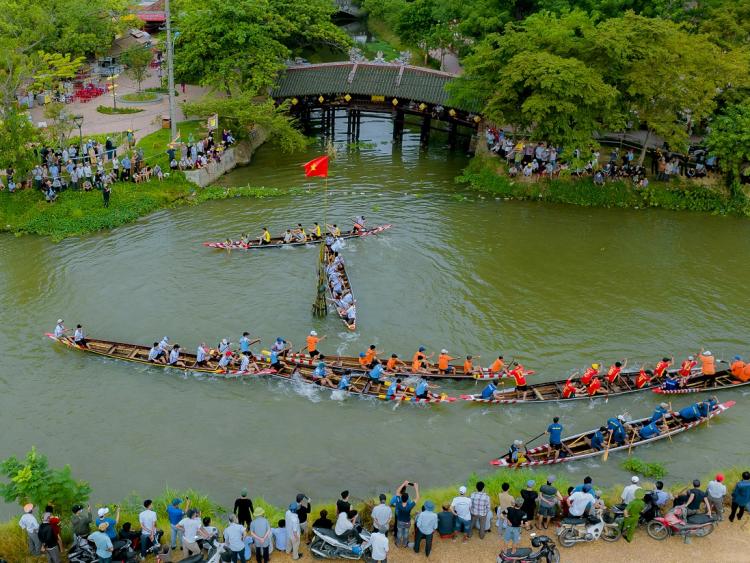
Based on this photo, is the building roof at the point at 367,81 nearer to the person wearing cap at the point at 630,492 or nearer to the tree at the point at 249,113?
the tree at the point at 249,113

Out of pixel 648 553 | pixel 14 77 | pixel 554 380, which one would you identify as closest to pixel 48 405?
pixel 554 380

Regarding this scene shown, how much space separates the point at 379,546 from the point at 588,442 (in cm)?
906

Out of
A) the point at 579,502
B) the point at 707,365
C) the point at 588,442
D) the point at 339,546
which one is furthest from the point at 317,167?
the point at 579,502

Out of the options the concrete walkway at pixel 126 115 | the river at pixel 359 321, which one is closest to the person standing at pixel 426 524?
the river at pixel 359 321

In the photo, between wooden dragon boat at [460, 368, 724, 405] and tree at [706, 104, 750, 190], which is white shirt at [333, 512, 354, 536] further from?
tree at [706, 104, 750, 190]

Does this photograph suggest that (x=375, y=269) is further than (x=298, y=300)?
Yes

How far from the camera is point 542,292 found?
3148 centimetres

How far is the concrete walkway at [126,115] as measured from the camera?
46.0 meters

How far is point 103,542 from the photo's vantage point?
50.5 ft

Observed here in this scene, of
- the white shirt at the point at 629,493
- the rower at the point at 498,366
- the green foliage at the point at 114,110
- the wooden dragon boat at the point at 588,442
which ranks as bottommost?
the wooden dragon boat at the point at 588,442

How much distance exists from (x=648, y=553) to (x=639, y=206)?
2689 centimetres

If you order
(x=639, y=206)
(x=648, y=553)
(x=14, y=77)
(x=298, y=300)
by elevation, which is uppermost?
(x=14, y=77)

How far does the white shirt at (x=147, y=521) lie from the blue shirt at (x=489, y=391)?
11700mm

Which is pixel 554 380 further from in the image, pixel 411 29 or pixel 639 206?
pixel 411 29
